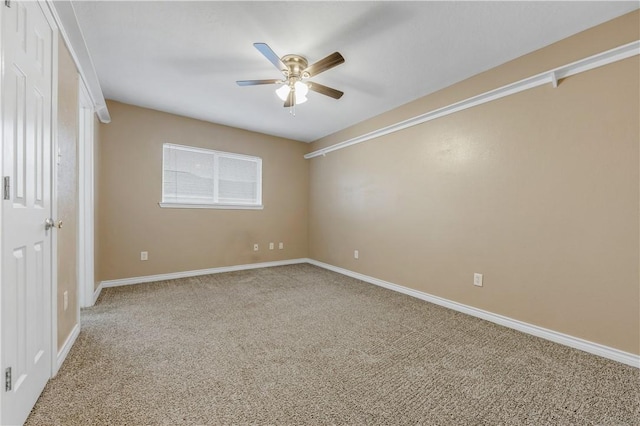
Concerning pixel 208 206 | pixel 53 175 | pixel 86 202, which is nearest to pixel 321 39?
pixel 53 175

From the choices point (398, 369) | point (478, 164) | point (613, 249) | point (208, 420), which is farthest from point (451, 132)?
point (208, 420)

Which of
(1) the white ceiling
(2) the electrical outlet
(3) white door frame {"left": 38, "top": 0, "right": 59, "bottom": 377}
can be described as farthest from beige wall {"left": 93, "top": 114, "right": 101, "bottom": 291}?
(2) the electrical outlet

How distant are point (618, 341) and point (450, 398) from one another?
4.66ft

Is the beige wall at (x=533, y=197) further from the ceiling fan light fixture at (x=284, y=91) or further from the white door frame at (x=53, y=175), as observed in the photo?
the white door frame at (x=53, y=175)

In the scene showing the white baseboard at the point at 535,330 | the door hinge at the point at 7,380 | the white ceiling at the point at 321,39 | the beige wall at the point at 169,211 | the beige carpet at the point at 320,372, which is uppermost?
the white ceiling at the point at 321,39

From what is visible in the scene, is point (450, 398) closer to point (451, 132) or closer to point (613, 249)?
point (613, 249)

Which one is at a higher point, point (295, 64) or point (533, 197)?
point (295, 64)

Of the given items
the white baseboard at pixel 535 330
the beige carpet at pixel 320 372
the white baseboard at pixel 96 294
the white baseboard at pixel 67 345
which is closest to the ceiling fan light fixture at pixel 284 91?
the beige carpet at pixel 320 372

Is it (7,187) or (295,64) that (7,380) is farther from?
(295,64)

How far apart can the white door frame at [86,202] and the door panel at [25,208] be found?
1.43 m

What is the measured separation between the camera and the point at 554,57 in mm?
2193

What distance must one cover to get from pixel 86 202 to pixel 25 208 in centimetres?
187

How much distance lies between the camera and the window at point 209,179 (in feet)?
12.9

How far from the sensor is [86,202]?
111 inches
